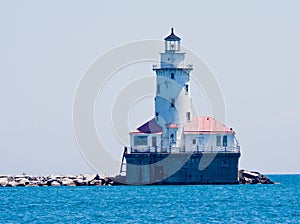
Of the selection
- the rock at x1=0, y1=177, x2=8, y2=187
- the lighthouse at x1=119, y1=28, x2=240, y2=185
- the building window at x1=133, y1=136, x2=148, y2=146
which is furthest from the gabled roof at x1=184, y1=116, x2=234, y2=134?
the rock at x1=0, y1=177, x2=8, y2=187

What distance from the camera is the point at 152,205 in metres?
74.9

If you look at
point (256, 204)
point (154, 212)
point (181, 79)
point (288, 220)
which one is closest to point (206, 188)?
point (181, 79)

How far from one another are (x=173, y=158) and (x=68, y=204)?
20245 millimetres

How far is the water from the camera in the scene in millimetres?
65000

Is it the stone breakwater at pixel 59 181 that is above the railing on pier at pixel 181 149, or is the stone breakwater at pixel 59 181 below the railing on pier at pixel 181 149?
below

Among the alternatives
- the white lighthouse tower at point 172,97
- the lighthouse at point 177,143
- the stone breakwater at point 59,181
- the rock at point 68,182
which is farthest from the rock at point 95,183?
the white lighthouse tower at point 172,97

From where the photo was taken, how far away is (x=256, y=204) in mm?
76562

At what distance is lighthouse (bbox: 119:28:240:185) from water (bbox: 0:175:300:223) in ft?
3.70

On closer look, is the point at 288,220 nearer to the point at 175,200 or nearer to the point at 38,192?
the point at 175,200

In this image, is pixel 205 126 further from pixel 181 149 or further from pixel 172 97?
pixel 172 97

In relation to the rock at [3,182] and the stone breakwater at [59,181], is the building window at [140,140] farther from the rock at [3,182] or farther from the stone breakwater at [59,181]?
the rock at [3,182]

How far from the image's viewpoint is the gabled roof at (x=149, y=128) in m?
96.6

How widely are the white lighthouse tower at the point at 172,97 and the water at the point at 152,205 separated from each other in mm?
4561

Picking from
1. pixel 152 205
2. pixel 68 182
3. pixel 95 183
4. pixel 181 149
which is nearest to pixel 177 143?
pixel 181 149
